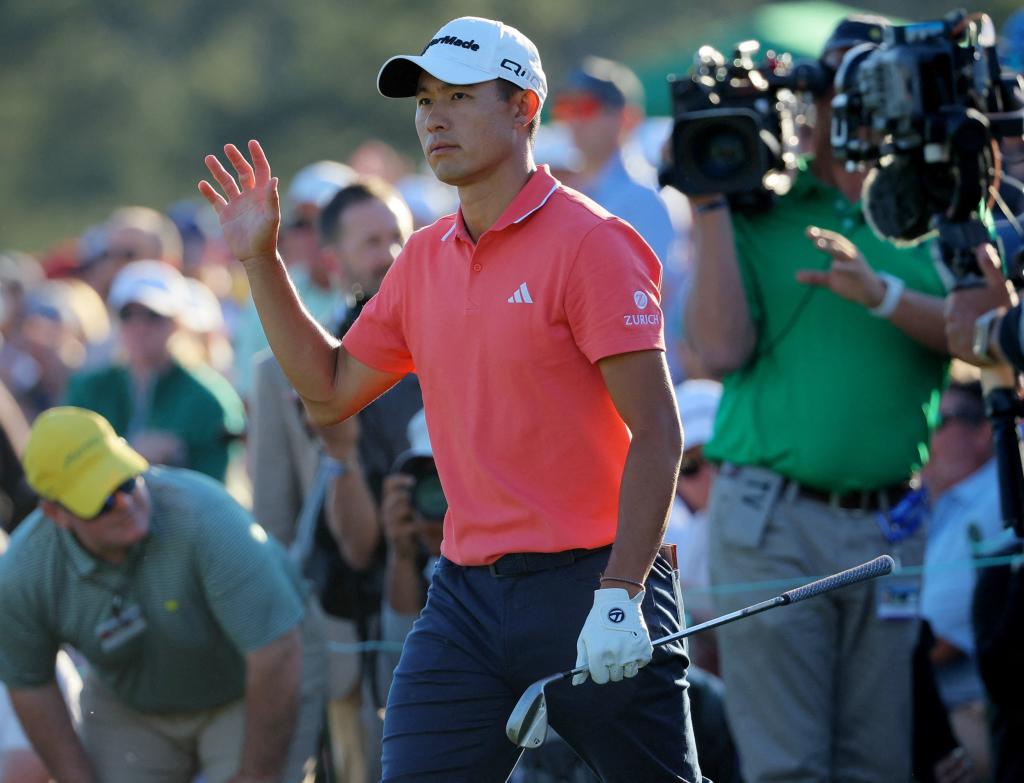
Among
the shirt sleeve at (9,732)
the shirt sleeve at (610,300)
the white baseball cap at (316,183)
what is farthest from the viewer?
the white baseball cap at (316,183)

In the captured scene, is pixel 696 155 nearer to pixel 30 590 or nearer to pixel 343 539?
pixel 343 539

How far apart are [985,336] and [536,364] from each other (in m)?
1.62

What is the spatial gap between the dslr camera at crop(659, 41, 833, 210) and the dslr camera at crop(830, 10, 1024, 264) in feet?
1.07

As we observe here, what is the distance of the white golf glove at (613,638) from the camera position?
3.99m

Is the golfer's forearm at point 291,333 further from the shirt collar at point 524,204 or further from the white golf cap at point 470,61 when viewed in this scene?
the white golf cap at point 470,61

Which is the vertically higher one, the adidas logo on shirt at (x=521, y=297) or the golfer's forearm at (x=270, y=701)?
the adidas logo on shirt at (x=521, y=297)

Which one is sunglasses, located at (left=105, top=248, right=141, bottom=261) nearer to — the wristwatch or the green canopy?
the green canopy

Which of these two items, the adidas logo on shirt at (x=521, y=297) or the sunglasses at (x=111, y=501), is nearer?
the adidas logo on shirt at (x=521, y=297)

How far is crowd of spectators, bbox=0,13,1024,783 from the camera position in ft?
19.2

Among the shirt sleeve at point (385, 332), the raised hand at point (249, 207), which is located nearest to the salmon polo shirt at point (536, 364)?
the shirt sleeve at point (385, 332)

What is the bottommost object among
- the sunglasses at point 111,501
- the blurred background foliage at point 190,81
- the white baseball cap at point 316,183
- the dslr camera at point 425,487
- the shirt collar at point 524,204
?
the dslr camera at point 425,487

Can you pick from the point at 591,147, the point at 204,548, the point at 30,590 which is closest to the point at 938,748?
the point at 204,548

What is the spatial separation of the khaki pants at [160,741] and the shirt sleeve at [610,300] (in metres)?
2.73

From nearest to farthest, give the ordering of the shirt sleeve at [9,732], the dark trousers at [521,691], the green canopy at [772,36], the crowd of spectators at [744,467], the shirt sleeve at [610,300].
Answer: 1. the shirt sleeve at [610,300]
2. the dark trousers at [521,691]
3. the crowd of spectators at [744,467]
4. the shirt sleeve at [9,732]
5. the green canopy at [772,36]
